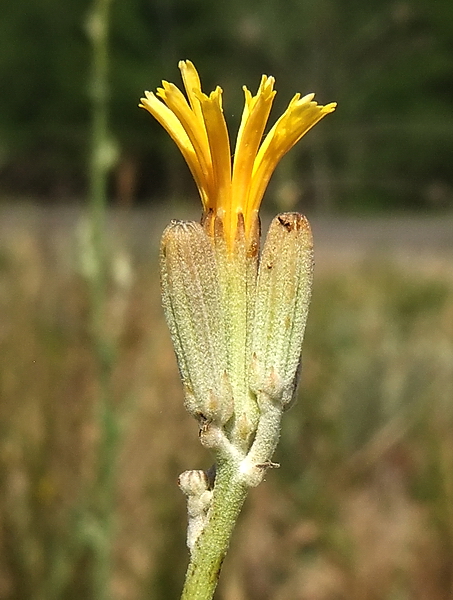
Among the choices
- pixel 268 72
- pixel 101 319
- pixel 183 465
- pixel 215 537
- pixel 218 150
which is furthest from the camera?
pixel 268 72

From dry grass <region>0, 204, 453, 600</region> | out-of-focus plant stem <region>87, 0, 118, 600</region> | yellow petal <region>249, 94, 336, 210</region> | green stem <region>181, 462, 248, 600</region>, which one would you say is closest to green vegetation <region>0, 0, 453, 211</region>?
dry grass <region>0, 204, 453, 600</region>

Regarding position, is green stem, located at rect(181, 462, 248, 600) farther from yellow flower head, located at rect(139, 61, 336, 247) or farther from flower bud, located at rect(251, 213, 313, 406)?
yellow flower head, located at rect(139, 61, 336, 247)

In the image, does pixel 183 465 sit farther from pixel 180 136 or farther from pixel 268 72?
pixel 268 72

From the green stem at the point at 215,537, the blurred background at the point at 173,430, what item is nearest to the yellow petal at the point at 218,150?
the green stem at the point at 215,537

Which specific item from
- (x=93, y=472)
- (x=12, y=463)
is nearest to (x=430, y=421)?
(x=93, y=472)

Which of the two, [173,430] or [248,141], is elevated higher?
[248,141]

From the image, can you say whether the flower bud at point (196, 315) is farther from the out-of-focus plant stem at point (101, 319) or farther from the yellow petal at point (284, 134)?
the out-of-focus plant stem at point (101, 319)

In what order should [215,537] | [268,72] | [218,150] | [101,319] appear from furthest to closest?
[268,72] → [101,319] → [218,150] → [215,537]

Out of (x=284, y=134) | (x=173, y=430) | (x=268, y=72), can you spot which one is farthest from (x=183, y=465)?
(x=268, y=72)
